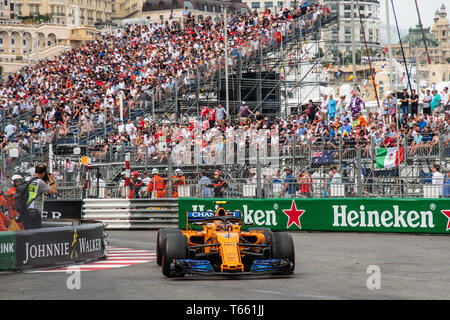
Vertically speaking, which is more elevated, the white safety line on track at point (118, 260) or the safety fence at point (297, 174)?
the safety fence at point (297, 174)

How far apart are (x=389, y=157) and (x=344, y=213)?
6.27 feet

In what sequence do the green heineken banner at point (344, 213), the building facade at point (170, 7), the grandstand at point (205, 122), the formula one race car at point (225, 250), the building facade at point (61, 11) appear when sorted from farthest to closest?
the building facade at point (61, 11) → the building facade at point (170, 7) → the grandstand at point (205, 122) → the green heineken banner at point (344, 213) → the formula one race car at point (225, 250)

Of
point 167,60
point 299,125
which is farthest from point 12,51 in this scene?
point 299,125

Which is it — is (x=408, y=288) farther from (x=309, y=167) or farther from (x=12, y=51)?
(x=12, y=51)

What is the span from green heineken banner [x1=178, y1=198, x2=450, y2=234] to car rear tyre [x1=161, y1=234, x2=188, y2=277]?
8521 millimetres

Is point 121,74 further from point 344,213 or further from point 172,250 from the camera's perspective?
point 172,250

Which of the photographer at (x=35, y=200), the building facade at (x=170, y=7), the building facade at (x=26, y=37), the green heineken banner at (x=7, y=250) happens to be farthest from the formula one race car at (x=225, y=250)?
the building facade at (x=26, y=37)

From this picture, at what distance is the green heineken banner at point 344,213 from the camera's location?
65.5 feet

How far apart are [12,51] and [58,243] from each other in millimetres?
138209

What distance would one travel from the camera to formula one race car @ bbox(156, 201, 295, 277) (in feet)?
37.2

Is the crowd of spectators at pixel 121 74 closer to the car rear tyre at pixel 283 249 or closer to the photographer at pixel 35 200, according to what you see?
the photographer at pixel 35 200

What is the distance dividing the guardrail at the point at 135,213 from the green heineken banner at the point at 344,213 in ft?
1.33

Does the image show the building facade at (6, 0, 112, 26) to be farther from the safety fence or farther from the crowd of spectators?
the safety fence

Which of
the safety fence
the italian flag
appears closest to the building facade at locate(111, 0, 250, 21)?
the safety fence
